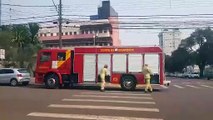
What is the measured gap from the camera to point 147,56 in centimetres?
2373

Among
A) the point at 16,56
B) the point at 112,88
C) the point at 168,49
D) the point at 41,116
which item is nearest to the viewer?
the point at 41,116

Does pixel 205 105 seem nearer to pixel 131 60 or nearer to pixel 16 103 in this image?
pixel 16 103

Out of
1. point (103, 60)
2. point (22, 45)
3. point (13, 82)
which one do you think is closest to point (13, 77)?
point (13, 82)

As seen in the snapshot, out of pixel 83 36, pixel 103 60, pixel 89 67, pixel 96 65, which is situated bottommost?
pixel 89 67

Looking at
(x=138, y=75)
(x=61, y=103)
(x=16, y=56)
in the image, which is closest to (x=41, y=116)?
(x=61, y=103)

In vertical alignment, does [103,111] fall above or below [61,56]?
below

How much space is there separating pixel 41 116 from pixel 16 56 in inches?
1799

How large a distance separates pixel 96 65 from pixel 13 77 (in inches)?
306

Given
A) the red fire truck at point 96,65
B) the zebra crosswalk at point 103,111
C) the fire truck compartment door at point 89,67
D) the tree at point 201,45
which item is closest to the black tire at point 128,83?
the red fire truck at point 96,65

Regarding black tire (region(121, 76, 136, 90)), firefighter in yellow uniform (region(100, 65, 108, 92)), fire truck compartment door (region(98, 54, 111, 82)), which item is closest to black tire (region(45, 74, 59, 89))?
fire truck compartment door (region(98, 54, 111, 82))

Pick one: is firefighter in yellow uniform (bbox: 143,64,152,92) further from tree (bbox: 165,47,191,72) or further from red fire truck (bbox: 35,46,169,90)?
tree (bbox: 165,47,191,72)

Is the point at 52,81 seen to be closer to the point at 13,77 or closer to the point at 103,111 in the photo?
the point at 13,77

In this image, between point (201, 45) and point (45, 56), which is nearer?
point (45, 56)

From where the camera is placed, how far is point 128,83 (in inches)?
934
